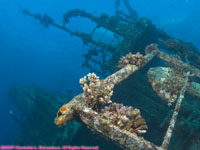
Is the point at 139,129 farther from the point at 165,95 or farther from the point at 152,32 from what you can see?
the point at 152,32

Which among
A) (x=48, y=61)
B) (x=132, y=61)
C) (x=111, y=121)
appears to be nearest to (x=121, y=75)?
(x=132, y=61)

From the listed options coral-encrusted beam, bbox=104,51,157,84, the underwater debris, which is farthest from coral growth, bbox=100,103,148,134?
coral-encrusted beam, bbox=104,51,157,84

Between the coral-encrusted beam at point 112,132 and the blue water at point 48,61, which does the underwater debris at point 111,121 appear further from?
the blue water at point 48,61

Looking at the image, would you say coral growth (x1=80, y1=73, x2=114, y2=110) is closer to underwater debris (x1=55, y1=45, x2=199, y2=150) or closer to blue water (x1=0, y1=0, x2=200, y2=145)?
underwater debris (x1=55, y1=45, x2=199, y2=150)

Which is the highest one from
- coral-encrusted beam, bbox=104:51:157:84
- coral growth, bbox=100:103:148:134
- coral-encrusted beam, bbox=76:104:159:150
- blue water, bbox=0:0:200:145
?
blue water, bbox=0:0:200:145

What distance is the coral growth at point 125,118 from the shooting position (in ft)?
10.0

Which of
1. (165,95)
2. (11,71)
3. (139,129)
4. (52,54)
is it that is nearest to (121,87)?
(165,95)

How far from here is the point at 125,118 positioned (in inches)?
120

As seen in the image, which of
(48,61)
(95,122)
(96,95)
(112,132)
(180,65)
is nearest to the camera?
(112,132)

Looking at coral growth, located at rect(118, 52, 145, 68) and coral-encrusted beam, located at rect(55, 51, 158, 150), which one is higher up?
coral growth, located at rect(118, 52, 145, 68)

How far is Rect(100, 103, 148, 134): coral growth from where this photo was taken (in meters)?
3.05

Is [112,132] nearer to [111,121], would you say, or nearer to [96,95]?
[111,121]

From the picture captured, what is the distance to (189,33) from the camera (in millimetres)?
48250

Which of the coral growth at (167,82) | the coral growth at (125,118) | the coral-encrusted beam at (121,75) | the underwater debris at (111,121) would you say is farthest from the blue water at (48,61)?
the coral growth at (125,118)
